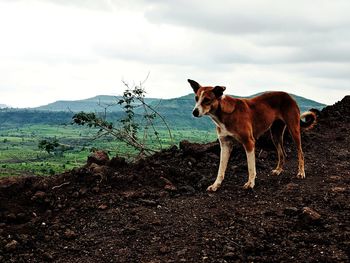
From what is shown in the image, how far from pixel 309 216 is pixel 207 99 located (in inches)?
95.8

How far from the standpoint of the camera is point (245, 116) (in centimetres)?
793

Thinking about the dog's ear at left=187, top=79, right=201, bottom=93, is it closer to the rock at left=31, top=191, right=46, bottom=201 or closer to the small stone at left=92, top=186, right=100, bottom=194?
the small stone at left=92, top=186, right=100, bottom=194

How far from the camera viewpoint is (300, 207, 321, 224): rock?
6281 millimetres

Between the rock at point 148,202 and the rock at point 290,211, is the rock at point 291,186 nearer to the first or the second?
the rock at point 290,211

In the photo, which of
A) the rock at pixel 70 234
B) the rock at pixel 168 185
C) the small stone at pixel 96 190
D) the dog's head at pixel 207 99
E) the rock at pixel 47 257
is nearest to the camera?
the rock at pixel 47 257

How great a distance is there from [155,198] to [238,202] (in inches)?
54.1

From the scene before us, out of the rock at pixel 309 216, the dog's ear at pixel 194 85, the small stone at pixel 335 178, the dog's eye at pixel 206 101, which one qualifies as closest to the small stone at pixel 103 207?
the dog's eye at pixel 206 101

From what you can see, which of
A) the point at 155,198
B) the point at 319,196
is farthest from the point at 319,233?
the point at 155,198

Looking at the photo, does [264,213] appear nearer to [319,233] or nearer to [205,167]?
[319,233]

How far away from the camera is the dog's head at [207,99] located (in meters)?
7.25

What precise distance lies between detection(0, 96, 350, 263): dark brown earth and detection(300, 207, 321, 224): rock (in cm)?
2

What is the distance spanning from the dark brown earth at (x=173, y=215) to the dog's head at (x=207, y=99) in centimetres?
148

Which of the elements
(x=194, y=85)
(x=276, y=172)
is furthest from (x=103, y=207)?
(x=276, y=172)

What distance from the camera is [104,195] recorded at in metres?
7.43
